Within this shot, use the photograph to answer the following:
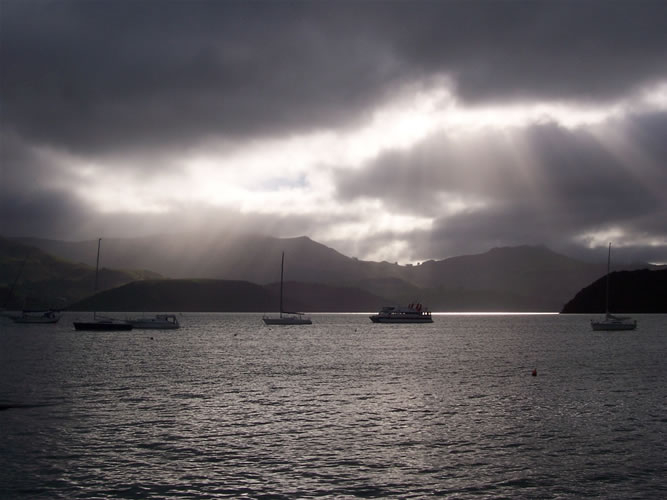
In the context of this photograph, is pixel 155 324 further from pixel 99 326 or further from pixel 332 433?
pixel 332 433

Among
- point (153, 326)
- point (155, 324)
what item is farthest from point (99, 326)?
point (155, 324)

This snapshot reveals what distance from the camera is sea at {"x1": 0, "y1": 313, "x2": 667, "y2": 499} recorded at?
1106 inches

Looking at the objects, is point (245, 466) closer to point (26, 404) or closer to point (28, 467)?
point (28, 467)

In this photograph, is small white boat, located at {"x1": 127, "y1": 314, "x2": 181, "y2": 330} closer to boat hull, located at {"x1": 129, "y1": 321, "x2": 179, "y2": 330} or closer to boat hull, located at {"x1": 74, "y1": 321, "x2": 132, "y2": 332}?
boat hull, located at {"x1": 129, "y1": 321, "x2": 179, "y2": 330}

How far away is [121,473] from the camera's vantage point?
29.8 meters

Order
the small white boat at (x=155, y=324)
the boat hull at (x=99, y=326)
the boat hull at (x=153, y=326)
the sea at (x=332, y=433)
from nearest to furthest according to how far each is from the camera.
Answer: the sea at (x=332, y=433) → the boat hull at (x=99, y=326) → the small white boat at (x=155, y=324) → the boat hull at (x=153, y=326)

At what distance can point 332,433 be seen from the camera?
128ft

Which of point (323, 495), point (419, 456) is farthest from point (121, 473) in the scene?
point (419, 456)

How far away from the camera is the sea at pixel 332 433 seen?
28.1 m

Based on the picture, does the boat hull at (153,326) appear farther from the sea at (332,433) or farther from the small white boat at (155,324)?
the sea at (332,433)

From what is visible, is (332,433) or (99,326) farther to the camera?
(99,326)

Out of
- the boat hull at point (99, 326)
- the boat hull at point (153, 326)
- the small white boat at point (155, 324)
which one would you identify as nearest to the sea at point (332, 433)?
the boat hull at point (99, 326)

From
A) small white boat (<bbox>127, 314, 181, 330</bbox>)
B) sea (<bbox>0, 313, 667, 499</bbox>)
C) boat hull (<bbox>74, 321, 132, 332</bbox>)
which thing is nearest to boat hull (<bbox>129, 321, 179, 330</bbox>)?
small white boat (<bbox>127, 314, 181, 330</bbox>)

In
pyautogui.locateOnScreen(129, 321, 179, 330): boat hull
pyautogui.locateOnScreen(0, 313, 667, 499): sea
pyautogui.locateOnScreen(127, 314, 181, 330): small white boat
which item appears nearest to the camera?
pyautogui.locateOnScreen(0, 313, 667, 499): sea
